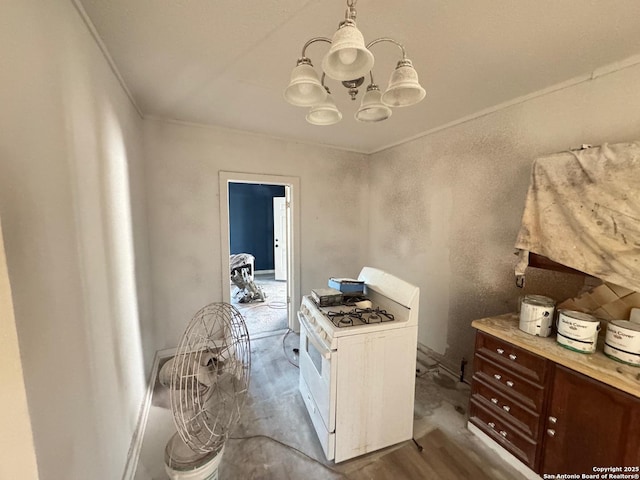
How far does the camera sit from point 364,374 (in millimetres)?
1519

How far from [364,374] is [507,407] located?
979 millimetres

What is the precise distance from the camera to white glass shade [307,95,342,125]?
1.25 m

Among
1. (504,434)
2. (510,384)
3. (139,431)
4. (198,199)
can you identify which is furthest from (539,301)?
(198,199)

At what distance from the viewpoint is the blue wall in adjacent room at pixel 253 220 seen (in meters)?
6.31

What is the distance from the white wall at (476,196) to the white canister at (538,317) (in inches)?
14.5

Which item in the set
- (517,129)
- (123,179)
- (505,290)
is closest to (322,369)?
(505,290)

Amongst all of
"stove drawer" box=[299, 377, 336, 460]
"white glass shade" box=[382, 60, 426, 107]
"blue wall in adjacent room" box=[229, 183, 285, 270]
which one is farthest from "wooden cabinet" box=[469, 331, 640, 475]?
"blue wall in adjacent room" box=[229, 183, 285, 270]

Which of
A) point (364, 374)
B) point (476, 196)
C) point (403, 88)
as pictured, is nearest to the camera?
point (403, 88)

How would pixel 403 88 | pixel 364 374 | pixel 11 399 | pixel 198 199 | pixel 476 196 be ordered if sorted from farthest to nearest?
1. pixel 198 199
2. pixel 476 196
3. pixel 364 374
4. pixel 403 88
5. pixel 11 399

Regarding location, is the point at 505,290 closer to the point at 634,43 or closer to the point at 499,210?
the point at 499,210

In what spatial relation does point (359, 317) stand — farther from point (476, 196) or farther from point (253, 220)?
point (253, 220)

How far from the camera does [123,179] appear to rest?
5.64 feet

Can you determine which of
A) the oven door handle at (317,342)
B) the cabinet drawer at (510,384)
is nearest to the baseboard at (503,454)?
the cabinet drawer at (510,384)

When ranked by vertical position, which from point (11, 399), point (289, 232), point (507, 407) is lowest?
point (507, 407)
